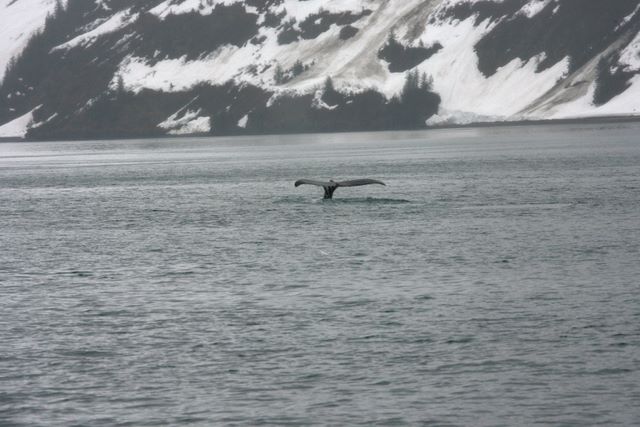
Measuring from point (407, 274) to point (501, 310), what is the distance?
10.1 metres

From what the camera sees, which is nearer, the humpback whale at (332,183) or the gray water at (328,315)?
the gray water at (328,315)

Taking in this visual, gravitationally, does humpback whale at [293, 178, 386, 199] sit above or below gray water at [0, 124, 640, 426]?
above

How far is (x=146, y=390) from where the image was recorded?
3447 cm

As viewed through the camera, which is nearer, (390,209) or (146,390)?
(146,390)

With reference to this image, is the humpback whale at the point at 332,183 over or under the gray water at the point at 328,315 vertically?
over

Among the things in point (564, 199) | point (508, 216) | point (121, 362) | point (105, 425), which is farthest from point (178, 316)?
point (564, 199)

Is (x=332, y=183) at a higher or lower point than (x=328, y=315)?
higher

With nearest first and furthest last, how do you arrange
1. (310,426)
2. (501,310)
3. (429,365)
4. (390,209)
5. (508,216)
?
(310,426) → (429,365) → (501,310) → (508,216) → (390,209)

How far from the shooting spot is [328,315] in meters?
44.6

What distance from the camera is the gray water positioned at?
32.9 m

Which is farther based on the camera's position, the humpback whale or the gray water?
the humpback whale

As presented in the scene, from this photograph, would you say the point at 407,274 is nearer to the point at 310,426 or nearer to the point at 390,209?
the point at 310,426

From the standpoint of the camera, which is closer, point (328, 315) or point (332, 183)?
point (328, 315)

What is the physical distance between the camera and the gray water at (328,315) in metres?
32.9
